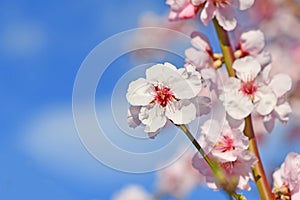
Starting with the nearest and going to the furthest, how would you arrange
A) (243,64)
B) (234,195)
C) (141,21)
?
(234,195) → (243,64) → (141,21)

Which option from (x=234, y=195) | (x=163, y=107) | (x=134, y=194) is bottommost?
(x=234, y=195)

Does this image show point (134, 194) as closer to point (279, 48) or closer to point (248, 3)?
point (279, 48)

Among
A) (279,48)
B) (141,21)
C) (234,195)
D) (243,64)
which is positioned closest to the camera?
(234,195)

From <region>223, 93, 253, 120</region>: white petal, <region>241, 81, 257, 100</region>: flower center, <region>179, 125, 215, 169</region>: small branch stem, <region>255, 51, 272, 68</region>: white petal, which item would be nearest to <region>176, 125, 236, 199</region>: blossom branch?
<region>179, 125, 215, 169</region>: small branch stem

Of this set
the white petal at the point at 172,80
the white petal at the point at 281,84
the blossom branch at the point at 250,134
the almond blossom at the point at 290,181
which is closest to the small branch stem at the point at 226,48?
the blossom branch at the point at 250,134

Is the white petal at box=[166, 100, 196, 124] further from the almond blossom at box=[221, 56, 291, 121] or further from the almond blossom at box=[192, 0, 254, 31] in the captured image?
the almond blossom at box=[192, 0, 254, 31]

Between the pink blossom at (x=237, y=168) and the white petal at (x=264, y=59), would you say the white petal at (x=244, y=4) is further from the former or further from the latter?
Result: the pink blossom at (x=237, y=168)

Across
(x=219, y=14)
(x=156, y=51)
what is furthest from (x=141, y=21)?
(x=156, y=51)
